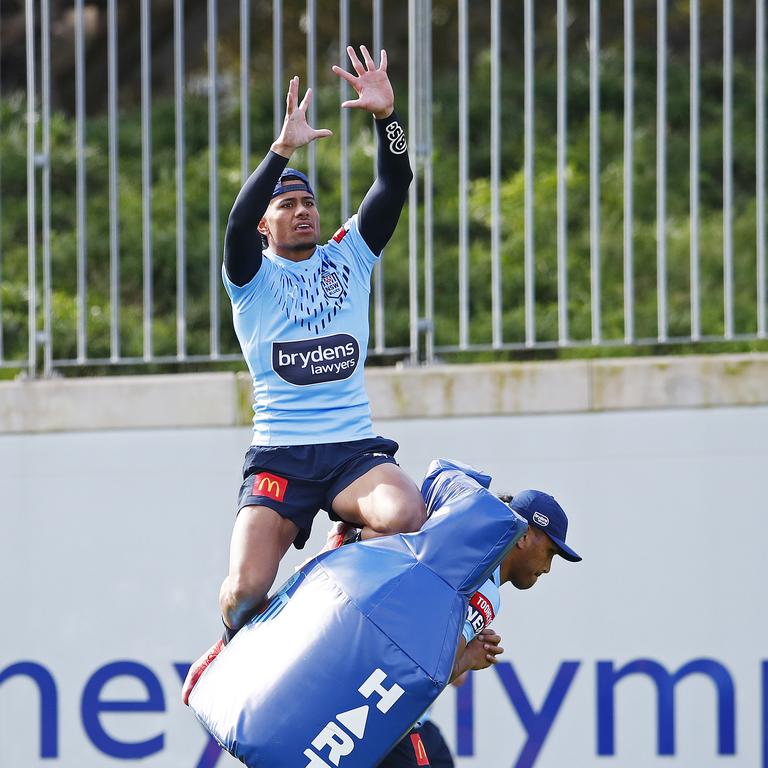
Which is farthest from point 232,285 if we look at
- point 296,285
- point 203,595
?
point 203,595

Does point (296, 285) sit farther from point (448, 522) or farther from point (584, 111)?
point (584, 111)

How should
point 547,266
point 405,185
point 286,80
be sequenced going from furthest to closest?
1. point 286,80
2. point 547,266
3. point 405,185

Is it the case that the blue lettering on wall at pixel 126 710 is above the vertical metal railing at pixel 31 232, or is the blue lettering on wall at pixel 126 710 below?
below

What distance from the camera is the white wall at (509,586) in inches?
233

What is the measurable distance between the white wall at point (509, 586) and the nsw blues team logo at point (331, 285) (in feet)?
6.34

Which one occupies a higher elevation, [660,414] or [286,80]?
[286,80]

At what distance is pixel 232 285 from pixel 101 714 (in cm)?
272

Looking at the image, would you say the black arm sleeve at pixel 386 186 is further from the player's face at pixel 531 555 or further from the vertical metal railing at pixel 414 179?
the vertical metal railing at pixel 414 179

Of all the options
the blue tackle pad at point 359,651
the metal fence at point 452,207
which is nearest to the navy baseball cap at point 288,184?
the blue tackle pad at point 359,651

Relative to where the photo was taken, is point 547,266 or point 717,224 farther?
point 717,224

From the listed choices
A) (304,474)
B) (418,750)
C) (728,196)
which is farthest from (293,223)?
(728,196)

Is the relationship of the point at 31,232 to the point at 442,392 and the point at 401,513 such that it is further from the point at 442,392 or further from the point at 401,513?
the point at 401,513

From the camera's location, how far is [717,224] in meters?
7.69

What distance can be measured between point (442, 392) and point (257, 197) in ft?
7.56
